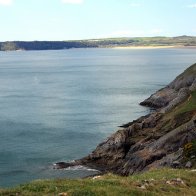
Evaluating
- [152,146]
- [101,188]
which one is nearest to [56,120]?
[152,146]

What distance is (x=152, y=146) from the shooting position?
160 ft

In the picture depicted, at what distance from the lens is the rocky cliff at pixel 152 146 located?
137 feet

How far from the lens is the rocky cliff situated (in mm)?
41769

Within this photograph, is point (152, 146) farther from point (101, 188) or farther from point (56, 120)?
point (56, 120)

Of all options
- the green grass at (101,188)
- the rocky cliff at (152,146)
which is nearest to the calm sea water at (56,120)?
the rocky cliff at (152,146)

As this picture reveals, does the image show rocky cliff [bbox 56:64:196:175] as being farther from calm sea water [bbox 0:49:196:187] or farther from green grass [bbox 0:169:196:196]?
green grass [bbox 0:169:196:196]

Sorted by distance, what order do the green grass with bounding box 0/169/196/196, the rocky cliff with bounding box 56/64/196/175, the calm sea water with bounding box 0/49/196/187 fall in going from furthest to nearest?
the calm sea water with bounding box 0/49/196/187
the rocky cliff with bounding box 56/64/196/175
the green grass with bounding box 0/169/196/196

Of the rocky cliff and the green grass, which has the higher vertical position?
the green grass

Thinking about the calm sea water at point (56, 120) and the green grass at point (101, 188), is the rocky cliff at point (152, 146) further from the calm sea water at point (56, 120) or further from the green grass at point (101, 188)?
the green grass at point (101, 188)

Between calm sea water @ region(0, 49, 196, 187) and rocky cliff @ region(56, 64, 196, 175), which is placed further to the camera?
calm sea water @ region(0, 49, 196, 187)

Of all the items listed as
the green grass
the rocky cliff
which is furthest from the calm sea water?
the green grass

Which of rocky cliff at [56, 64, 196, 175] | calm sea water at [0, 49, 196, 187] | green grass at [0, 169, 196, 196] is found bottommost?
calm sea water at [0, 49, 196, 187]

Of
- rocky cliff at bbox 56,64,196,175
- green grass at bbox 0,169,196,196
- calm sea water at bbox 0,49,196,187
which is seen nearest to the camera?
green grass at bbox 0,169,196,196

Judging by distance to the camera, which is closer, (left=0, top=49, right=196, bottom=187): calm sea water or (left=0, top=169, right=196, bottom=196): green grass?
(left=0, top=169, right=196, bottom=196): green grass
